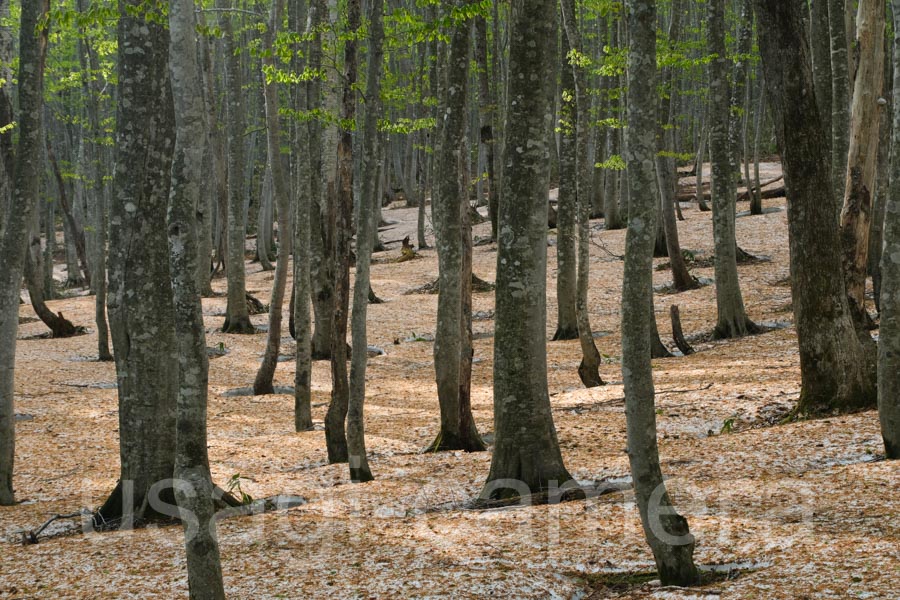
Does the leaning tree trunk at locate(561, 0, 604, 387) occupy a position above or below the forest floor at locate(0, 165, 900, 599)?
above

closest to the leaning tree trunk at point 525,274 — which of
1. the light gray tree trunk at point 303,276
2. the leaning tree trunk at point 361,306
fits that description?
the leaning tree trunk at point 361,306

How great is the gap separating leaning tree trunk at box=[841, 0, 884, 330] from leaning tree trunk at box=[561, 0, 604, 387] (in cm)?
344

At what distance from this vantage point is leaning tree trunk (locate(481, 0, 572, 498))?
6.68 metres

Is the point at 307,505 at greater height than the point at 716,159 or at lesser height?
lesser

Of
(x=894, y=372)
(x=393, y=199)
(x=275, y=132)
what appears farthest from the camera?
(x=393, y=199)

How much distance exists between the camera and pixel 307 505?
23.0 feet

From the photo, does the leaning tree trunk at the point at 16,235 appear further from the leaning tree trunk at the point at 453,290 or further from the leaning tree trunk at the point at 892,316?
the leaning tree trunk at the point at 892,316

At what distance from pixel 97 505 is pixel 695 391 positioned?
6665 millimetres

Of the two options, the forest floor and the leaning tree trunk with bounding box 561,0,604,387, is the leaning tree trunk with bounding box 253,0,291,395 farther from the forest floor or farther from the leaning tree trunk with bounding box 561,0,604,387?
the leaning tree trunk with bounding box 561,0,604,387

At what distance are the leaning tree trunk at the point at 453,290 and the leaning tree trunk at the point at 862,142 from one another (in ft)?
14.9

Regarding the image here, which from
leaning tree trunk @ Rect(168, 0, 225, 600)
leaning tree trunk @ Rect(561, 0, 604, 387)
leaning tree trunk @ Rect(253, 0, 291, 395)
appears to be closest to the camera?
leaning tree trunk @ Rect(168, 0, 225, 600)

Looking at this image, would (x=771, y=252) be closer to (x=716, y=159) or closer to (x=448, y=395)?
(x=716, y=159)

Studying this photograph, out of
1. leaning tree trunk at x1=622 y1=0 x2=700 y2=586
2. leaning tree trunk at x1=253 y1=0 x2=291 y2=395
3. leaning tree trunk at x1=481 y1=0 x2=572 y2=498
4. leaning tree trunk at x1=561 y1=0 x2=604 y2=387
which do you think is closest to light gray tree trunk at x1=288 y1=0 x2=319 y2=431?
leaning tree trunk at x1=253 y1=0 x2=291 y2=395

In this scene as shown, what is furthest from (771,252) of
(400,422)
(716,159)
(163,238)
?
(163,238)
